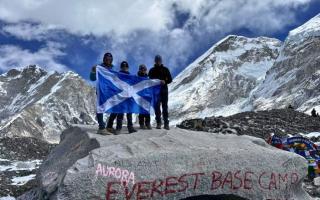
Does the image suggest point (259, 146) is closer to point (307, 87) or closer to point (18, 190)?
point (18, 190)

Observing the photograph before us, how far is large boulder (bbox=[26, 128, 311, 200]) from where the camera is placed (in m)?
11.4

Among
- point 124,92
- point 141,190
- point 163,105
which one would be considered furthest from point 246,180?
point 124,92

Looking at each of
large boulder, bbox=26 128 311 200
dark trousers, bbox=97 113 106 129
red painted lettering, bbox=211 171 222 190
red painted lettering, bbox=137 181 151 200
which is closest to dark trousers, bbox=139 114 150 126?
large boulder, bbox=26 128 311 200

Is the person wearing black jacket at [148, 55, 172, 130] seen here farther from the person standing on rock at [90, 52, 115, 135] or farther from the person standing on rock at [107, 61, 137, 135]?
the person standing on rock at [90, 52, 115, 135]

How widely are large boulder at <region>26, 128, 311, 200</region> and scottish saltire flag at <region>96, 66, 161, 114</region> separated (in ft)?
3.06

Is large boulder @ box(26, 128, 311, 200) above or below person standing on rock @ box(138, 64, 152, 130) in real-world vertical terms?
below

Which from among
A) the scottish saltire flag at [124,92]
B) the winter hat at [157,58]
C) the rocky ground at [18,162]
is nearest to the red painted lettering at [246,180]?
the scottish saltire flag at [124,92]

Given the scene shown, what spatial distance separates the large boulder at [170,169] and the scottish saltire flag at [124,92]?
934mm

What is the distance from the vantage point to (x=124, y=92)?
14.8m

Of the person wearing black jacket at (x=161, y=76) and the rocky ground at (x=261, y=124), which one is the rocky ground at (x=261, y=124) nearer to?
the rocky ground at (x=261, y=124)

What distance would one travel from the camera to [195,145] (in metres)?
12.9

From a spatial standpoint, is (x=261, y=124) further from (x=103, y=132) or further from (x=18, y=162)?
(x=103, y=132)

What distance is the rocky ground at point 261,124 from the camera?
1225 inches

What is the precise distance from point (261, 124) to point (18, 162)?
1821 centimetres
